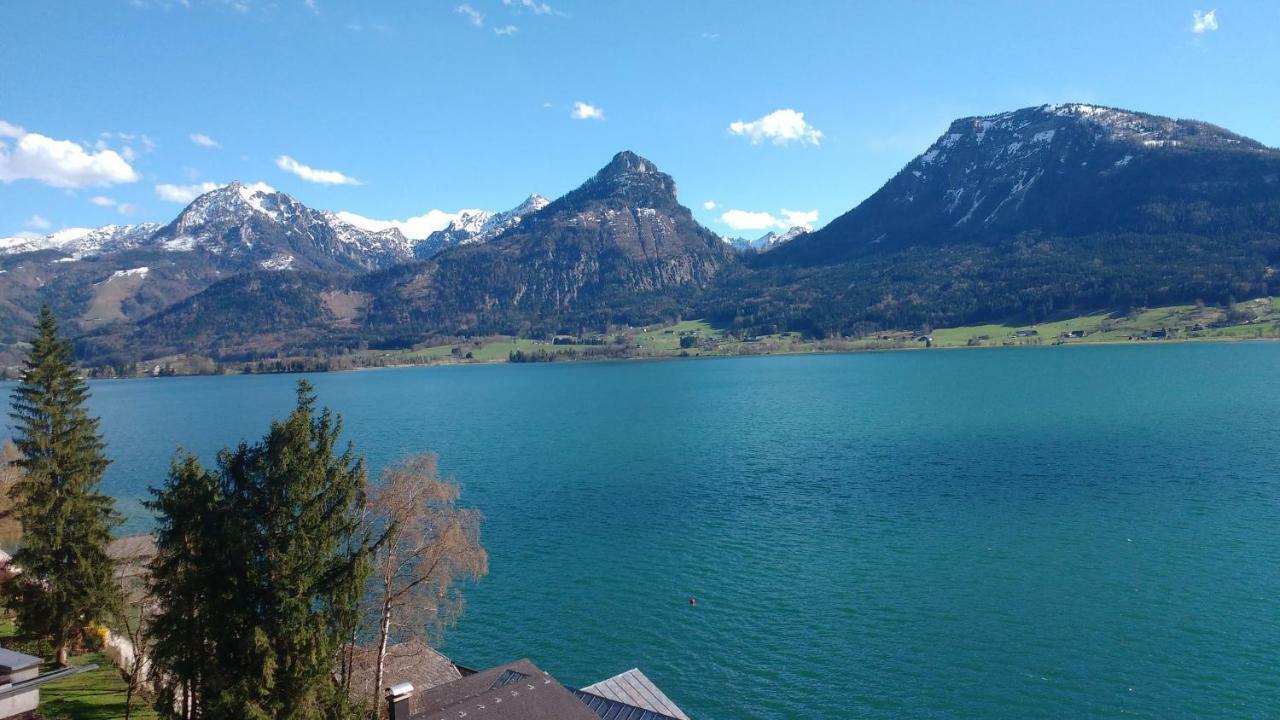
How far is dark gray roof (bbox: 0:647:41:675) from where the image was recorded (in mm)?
19703

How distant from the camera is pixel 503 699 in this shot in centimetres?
2636

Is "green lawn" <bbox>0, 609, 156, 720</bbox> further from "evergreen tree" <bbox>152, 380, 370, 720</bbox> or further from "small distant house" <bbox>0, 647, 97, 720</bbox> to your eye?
"small distant house" <bbox>0, 647, 97, 720</bbox>

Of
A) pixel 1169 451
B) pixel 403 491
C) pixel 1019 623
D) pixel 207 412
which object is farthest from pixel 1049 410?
pixel 207 412

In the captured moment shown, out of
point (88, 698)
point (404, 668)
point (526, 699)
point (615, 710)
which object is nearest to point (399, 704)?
point (526, 699)

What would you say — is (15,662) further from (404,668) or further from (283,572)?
(404,668)

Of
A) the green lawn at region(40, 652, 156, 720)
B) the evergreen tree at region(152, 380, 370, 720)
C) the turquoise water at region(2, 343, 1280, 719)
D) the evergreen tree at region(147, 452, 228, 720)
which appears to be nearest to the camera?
the evergreen tree at region(152, 380, 370, 720)

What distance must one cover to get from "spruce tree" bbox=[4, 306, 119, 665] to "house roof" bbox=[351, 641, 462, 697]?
14409mm

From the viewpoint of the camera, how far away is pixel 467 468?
9181cm

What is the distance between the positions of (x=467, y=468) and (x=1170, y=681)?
73036 mm

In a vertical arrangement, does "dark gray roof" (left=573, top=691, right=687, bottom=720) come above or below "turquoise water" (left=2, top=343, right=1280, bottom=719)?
above

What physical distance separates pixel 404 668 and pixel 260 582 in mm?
12247

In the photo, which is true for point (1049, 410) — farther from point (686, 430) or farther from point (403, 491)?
point (403, 491)

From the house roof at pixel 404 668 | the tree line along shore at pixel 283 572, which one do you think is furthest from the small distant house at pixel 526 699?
the house roof at pixel 404 668

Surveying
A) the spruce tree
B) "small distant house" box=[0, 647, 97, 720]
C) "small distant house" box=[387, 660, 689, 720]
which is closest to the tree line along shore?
"small distant house" box=[387, 660, 689, 720]
